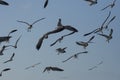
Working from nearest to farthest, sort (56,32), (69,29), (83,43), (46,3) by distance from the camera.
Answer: (56,32)
(69,29)
(46,3)
(83,43)

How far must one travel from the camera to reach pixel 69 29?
1096 centimetres

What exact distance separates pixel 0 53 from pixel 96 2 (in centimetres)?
487

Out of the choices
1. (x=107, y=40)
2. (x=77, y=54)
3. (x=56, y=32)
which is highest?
(x=56, y=32)

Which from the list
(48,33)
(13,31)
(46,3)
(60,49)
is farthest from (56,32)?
(60,49)

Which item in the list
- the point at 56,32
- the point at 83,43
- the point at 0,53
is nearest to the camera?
the point at 56,32

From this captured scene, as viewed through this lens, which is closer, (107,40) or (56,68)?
(56,68)

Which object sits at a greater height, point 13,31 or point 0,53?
point 13,31

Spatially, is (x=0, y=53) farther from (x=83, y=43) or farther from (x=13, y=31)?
(x=83, y=43)

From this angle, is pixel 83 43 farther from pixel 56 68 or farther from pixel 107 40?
pixel 56 68

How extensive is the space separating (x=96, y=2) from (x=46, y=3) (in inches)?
103

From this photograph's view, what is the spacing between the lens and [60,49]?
15812 mm

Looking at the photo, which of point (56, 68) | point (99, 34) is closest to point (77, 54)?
point (99, 34)

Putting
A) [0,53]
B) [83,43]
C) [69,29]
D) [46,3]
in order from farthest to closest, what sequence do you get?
[83,43]
[0,53]
[46,3]
[69,29]

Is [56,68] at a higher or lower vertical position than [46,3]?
lower
